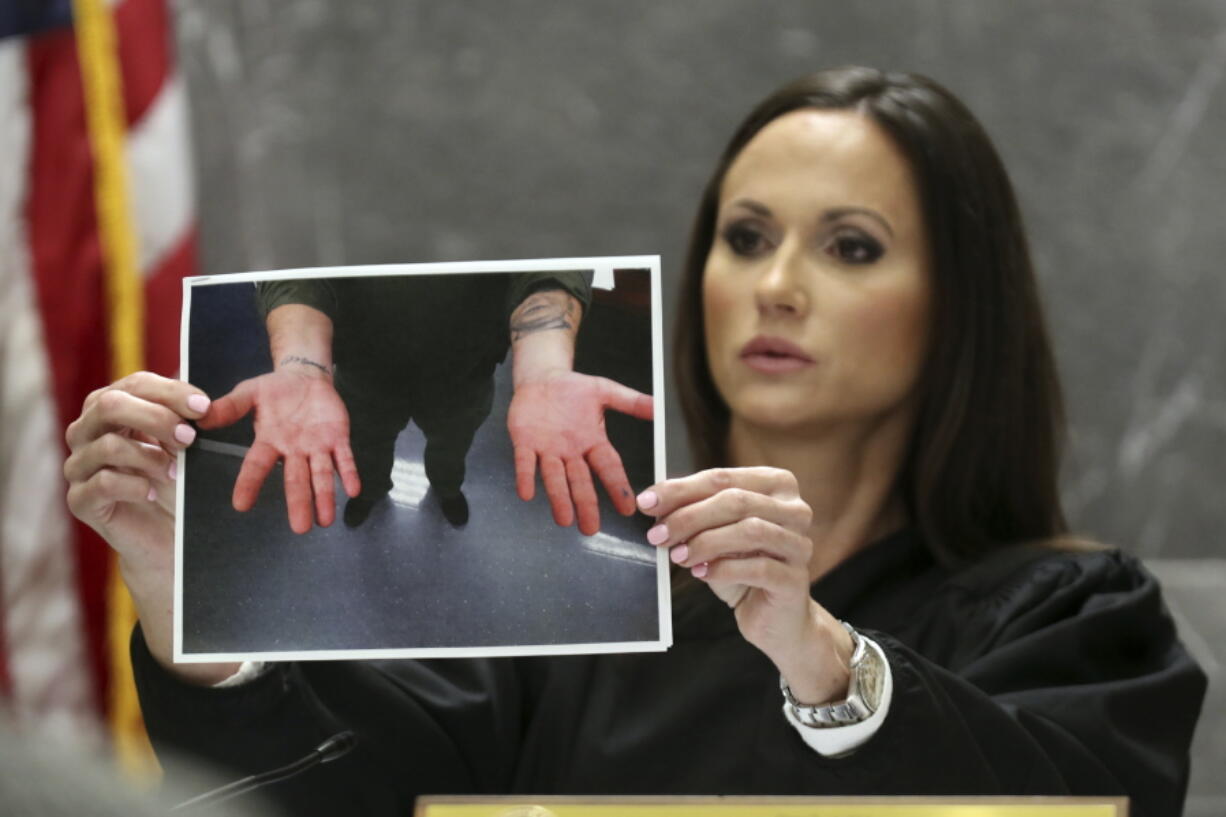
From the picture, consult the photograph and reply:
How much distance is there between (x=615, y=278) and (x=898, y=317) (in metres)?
0.46

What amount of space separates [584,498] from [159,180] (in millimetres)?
1094

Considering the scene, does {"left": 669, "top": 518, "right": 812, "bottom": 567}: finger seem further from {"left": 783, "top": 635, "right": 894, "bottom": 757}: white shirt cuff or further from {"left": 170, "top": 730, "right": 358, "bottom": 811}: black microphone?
{"left": 170, "top": 730, "right": 358, "bottom": 811}: black microphone

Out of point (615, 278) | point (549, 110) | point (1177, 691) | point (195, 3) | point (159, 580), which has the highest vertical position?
point (195, 3)

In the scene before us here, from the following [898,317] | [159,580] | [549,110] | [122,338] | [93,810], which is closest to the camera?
[93,810]

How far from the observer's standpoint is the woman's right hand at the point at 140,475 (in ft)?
3.54

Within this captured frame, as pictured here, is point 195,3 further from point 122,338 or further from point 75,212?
point 122,338

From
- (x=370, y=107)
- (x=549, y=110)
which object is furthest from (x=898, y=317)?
(x=370, y=107)

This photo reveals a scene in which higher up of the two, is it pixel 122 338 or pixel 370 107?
pixel 370 107

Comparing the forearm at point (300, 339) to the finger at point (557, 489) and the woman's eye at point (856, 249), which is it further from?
the woman's eye at point (856, 249)

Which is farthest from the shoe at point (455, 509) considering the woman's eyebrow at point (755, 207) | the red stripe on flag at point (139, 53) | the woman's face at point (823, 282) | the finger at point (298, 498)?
the red stripe on flag at point (139, 53)

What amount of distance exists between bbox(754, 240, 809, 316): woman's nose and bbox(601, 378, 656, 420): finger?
371 mm

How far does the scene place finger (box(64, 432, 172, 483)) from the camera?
1.09 meters

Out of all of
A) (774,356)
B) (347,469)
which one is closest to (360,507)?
(347,469)

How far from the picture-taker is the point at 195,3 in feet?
6.58
